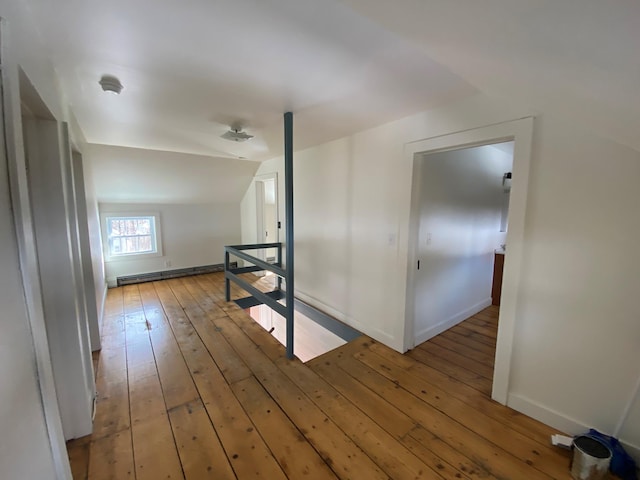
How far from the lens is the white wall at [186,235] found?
15.5 feet

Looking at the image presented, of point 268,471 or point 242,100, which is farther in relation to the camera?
point 242,100

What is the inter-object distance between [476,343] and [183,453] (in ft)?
9.14

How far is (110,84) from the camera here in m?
1.72

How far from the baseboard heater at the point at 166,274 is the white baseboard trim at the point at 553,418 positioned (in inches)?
208

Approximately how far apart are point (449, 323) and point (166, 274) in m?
5.01

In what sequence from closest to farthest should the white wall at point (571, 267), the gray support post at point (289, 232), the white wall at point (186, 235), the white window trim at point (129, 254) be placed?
the white wall at point (571, 267) → the gray support post at point (289, 232) → the white window trim at point (129, 254) → the white wall at point (186, 235)

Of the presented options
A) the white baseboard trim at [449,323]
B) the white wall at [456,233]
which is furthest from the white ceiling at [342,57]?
the white baseboard trim at [449,323]

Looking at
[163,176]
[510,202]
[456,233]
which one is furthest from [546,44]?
[163,176]

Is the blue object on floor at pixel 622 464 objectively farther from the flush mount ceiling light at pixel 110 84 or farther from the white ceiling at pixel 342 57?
the flush mount ceiling light at pixel 110 84

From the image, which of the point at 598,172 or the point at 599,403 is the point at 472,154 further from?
the point at 599,403

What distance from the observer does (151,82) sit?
1741 millimetres

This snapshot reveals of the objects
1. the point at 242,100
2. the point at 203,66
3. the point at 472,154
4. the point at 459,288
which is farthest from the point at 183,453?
the point at 472,154

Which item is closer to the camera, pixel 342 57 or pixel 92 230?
pixel 342 57

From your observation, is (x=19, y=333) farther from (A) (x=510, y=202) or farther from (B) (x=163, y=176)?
(B) (x=163, y=176)
